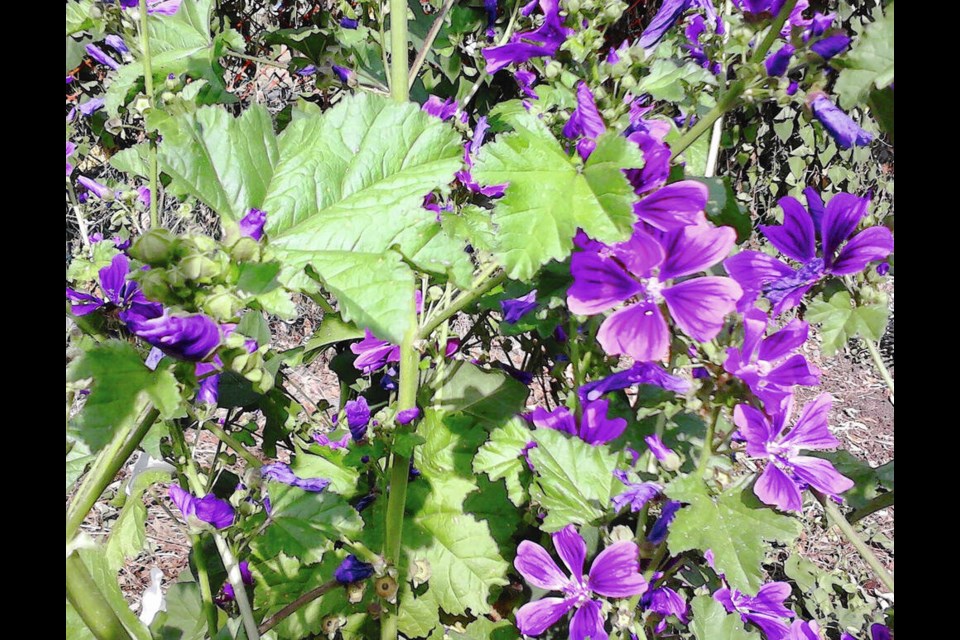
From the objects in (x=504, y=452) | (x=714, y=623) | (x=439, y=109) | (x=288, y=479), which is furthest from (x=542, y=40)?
(x=714, y=623)

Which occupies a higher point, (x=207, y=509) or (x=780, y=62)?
(x=780, y=62)

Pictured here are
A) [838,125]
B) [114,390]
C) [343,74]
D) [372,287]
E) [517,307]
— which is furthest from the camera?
[343,74]

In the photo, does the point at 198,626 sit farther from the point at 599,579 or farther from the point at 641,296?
the point at 641,296

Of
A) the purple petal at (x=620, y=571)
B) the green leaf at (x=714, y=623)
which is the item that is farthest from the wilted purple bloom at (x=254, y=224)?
the green leaf at (x=714, y=623)

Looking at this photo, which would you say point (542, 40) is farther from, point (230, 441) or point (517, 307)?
point (230, 441)

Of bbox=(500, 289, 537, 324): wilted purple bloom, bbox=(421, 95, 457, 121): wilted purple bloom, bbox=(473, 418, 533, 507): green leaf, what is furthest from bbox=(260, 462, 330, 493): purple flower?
bbox=(421, 95, 457, 121): wilted purple bloom

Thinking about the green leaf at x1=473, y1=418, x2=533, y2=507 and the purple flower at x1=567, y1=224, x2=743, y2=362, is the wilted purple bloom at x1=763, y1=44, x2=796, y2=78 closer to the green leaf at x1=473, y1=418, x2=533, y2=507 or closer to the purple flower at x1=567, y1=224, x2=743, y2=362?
the purple flower at x1=567, y1=224, x2=743, y2=362
